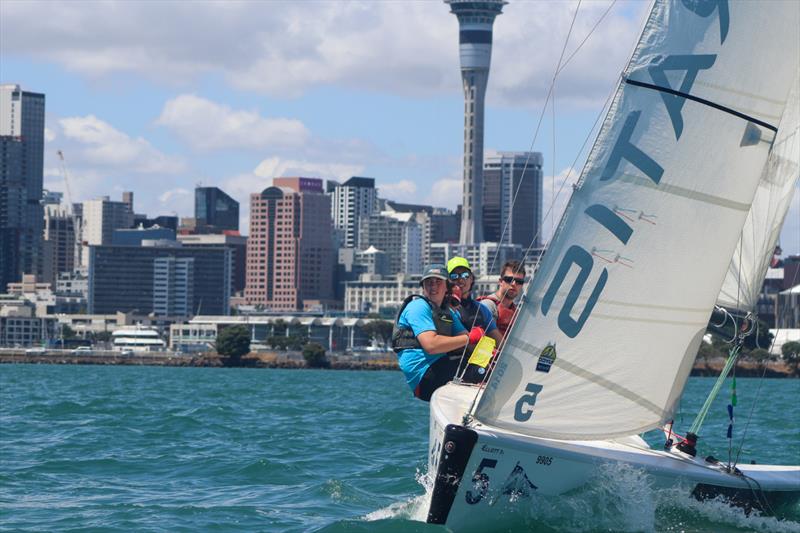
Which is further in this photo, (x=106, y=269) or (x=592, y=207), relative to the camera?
(x=106, y=269)

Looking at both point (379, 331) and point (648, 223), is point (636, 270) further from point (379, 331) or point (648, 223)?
point (379, 331)

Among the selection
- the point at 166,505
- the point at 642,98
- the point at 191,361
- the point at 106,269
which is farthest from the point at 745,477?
the point at 106,269

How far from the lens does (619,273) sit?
368 inches

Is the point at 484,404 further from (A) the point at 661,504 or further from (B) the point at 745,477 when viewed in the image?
(B) the point at 745,477

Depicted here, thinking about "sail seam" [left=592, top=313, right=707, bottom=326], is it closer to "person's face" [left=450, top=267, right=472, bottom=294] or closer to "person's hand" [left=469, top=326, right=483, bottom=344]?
"person's hand" [left=469, top=326, right=483, bottom=344]

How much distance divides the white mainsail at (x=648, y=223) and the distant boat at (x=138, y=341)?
396ft

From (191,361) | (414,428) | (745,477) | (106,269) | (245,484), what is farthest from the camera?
(106,269)

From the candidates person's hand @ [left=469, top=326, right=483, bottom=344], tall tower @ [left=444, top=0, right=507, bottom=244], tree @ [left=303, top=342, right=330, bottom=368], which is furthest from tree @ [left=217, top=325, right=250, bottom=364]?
person's hand @ [left=469, top=326, right=483, bottom=344]

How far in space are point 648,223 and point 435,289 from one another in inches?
65.2

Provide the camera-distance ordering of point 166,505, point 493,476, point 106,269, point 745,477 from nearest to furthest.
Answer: point 493,476
point 745,477
point 166,505
point 106,269

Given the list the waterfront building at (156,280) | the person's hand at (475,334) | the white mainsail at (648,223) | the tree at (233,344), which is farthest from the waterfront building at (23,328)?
the white mainsail at (648,223)

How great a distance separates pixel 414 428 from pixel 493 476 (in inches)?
475

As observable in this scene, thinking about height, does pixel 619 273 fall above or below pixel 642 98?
below

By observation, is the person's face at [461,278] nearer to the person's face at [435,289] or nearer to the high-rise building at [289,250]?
the person's face at [435,289]
